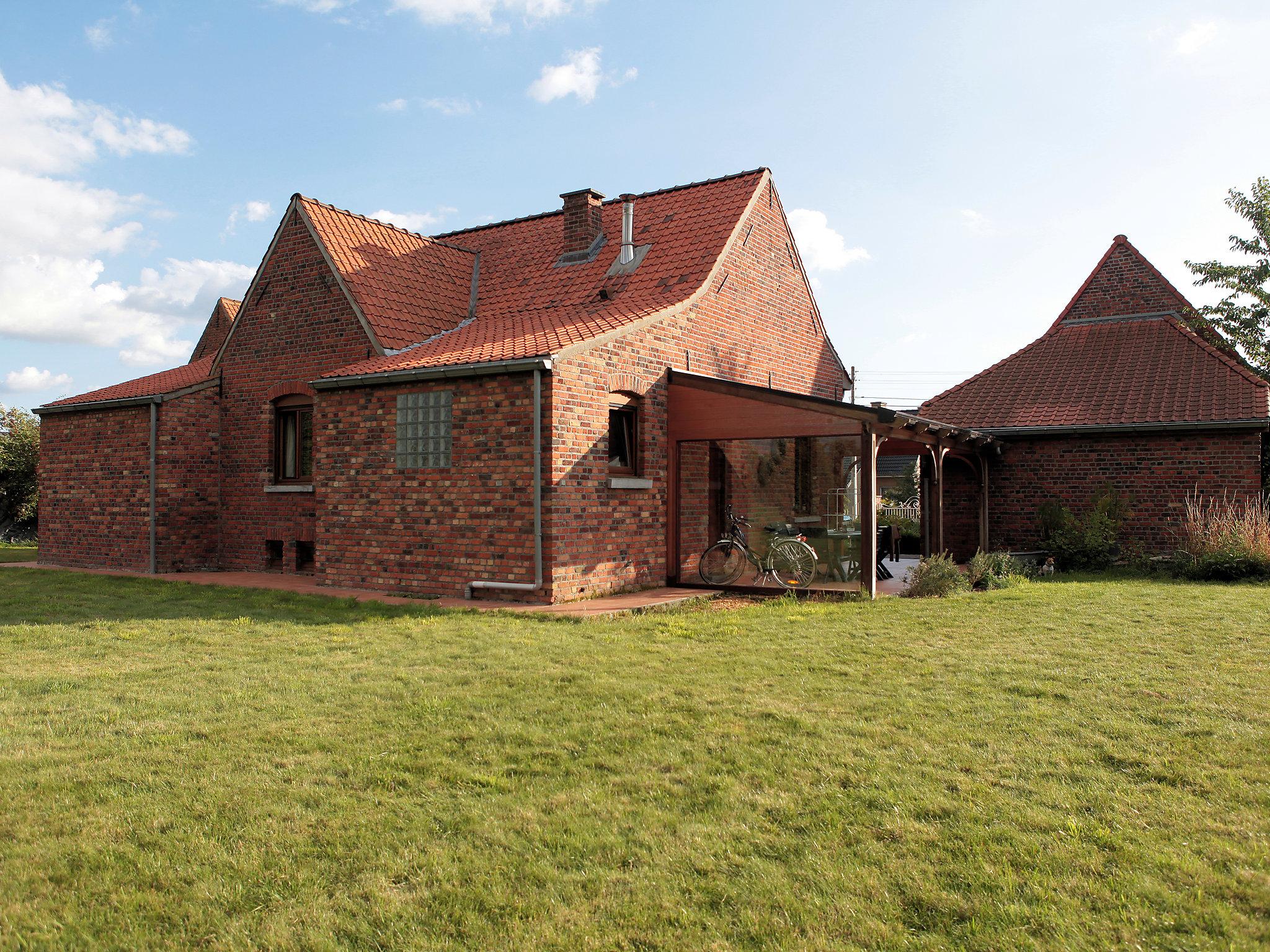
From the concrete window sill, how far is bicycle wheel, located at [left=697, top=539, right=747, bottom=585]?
1.26m

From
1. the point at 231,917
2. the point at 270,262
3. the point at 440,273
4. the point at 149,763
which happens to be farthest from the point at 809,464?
the point at 231,917

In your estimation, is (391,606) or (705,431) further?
(705,431)

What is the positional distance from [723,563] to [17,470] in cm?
2155

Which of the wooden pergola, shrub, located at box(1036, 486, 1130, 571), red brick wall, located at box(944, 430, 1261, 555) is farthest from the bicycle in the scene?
red brick wall, located at box(944, 430, 1261, 555)

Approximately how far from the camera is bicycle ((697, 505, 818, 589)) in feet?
39.7

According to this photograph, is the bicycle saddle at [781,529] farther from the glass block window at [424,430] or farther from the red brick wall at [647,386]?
the glass block window at [424,430]

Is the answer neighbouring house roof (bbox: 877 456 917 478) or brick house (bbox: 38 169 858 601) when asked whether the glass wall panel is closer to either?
brick house (bbox: 38 169 858 601)

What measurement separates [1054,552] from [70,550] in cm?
1713

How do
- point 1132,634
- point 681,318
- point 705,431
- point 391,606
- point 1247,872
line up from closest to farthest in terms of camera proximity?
point 1247,872, point 1132,634, point 391,606, point 705,431, point 681,318

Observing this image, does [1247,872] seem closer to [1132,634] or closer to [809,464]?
[1132,634]

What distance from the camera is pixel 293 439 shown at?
15.0 m

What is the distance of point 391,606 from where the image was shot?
1041cm

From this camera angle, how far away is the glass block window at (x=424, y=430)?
11.4 m

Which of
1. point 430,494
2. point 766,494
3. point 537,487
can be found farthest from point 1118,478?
point 430,494
